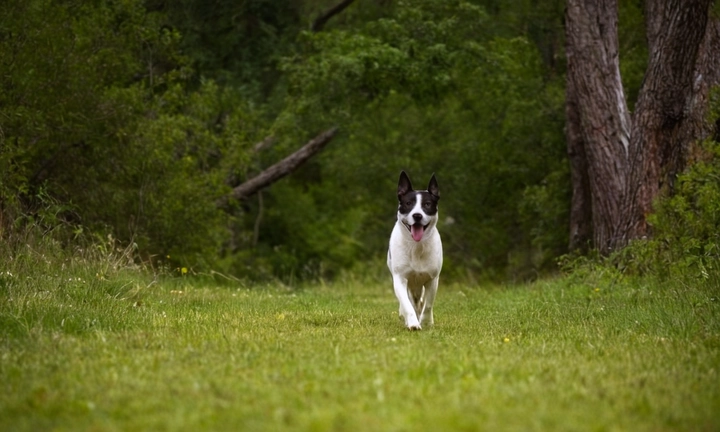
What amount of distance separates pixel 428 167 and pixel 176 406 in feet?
84.4

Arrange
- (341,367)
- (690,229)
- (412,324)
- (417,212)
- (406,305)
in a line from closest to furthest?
(341,367), (412,324), (406,305), (417,212), (690,229)

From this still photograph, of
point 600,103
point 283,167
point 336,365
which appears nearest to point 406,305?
point 336,365

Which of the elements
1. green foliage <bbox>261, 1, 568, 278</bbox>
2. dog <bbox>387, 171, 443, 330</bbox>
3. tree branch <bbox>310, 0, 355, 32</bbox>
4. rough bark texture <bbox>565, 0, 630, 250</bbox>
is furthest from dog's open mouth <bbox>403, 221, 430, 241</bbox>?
tree branch <bbox>310, 0, 355, 32</bbox>

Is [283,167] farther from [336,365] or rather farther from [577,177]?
[336,365]

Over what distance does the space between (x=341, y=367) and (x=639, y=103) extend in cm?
1069

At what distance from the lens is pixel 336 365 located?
22.7ft

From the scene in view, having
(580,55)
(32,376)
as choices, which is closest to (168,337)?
(32,376)

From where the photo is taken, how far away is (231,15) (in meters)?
27.8

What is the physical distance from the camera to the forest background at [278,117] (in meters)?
17.8

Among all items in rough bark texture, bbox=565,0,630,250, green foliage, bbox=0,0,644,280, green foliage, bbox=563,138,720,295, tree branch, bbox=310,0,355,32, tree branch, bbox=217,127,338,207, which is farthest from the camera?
tree branch, bbox=310,0,355,32

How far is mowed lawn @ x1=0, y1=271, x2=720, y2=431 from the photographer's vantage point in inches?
209

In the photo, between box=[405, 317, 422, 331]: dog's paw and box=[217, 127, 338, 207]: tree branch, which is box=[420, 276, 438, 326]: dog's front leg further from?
box=[217, 127, 338, 207]: tree branch

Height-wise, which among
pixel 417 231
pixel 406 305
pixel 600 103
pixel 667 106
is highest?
pixel 667 106

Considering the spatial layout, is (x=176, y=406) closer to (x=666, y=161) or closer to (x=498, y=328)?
(x=498, y=328)
